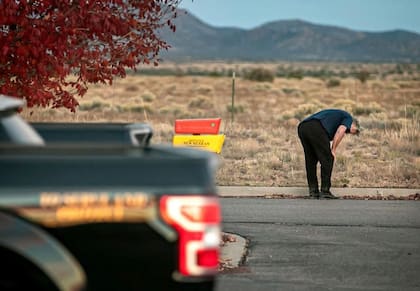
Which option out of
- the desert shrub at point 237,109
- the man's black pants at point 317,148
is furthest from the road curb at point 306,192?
the desert shrub at point 237,109

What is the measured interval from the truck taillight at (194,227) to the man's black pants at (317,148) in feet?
35.7

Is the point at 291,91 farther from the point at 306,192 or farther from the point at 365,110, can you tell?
the point at 306,192

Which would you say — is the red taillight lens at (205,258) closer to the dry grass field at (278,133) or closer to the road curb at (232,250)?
the road curb at (232,250)

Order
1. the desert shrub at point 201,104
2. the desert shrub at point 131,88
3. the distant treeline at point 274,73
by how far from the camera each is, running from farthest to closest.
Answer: the distant treeline at point 274,73, the desert shrub at point 131,88, the desert shrub at point 201,104

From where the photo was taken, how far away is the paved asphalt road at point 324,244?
351 inches

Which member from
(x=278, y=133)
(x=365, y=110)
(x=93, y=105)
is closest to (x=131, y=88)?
(x=93, y=105)

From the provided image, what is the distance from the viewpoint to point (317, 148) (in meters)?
15.3

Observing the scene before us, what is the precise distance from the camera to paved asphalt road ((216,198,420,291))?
8.91 metres

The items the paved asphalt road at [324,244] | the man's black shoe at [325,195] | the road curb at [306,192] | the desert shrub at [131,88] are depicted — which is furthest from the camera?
the desert shrub at [131,88]

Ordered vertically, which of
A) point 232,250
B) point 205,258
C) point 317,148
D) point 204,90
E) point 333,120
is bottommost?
point 204,90

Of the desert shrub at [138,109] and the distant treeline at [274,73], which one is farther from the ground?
the distant treeline at [274,73]

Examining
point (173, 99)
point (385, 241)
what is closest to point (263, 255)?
point (385, 241)

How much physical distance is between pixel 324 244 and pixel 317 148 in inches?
175

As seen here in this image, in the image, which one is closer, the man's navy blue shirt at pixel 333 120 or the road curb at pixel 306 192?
the man's navy blue shirt at pixel 333 120
